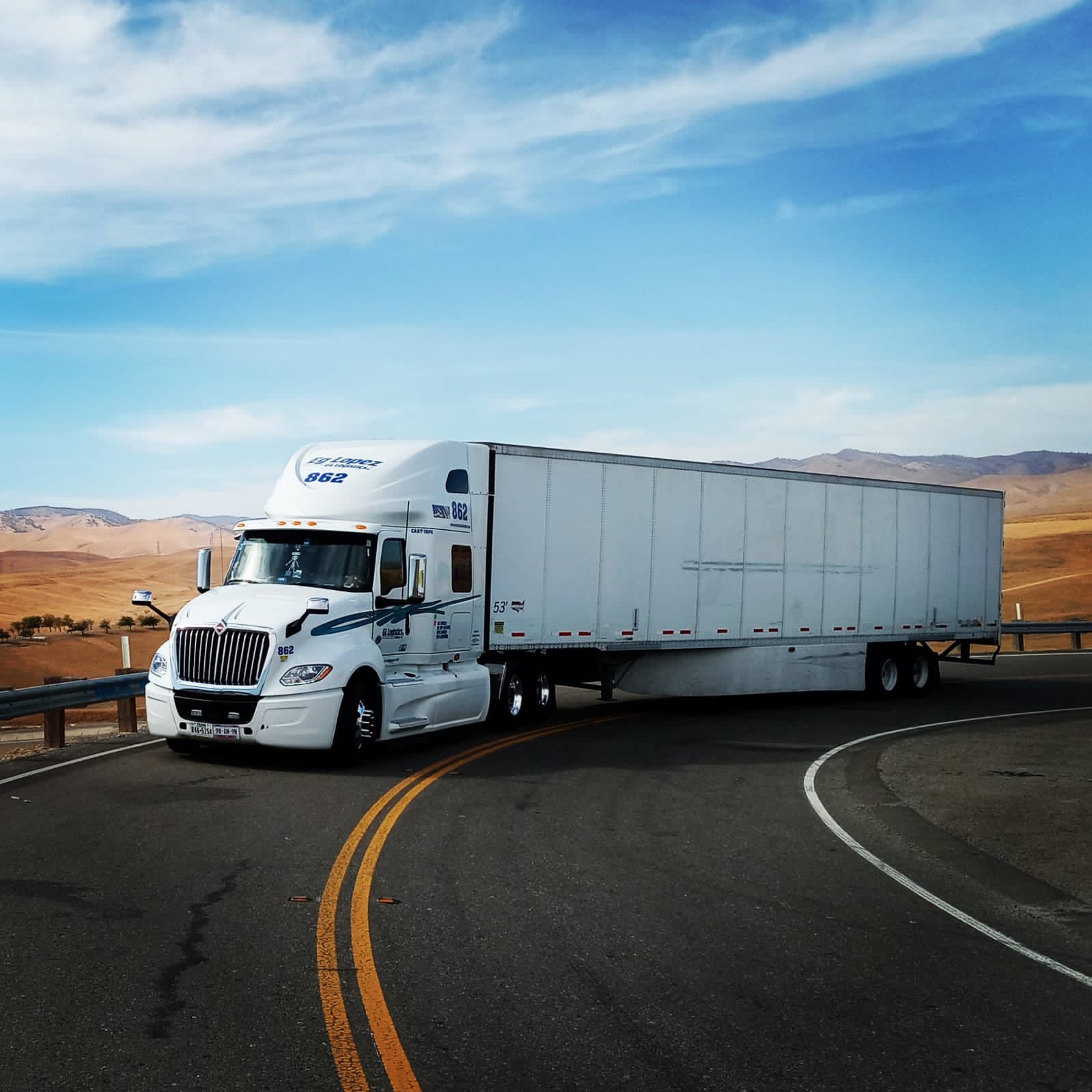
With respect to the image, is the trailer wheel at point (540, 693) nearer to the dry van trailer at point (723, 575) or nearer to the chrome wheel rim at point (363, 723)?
the dry van trailer at point (723, 575)

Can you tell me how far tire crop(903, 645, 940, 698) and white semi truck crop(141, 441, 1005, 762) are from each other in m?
0.07

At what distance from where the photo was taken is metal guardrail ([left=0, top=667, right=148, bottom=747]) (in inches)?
572

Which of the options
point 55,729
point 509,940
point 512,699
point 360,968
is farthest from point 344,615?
point 360,968

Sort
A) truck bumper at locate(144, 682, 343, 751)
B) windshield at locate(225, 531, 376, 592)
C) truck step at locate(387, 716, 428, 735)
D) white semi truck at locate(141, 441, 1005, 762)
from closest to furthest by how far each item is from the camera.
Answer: truck bumper at locate(144, 682, 343, 751), white semi truck at locate(141, 441, 1005, 762), truck step at locate(387, 716, 428, 735), windshield at locate(225, 531, 376, 592)

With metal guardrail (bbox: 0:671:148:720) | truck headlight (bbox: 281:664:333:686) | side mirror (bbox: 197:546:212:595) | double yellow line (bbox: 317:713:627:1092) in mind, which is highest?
side mirror (bbox: 197:546:212:595)

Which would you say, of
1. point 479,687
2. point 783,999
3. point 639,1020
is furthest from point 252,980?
point 479,687

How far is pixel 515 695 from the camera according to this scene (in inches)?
714

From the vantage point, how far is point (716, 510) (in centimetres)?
2070

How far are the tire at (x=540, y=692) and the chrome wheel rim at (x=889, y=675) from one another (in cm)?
808

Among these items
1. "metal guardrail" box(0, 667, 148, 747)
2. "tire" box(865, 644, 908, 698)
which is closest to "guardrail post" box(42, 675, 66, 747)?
"metal guardrail" box(0, 667, 148, 747)

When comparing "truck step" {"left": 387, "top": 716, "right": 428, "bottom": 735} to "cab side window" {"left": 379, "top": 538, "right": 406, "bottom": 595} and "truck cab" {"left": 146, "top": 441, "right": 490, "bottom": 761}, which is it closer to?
"truck cab" {"left": 146, "top": 441, "right": 490, "bottom": 761}

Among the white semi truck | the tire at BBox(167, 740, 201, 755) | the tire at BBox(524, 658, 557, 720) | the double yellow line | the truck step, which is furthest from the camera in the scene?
the tire at BBox(524, 658, 557, 720)

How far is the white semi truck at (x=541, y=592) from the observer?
13859 mm

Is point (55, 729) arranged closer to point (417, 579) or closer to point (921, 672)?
point (417, 579)
